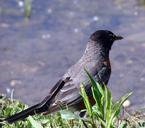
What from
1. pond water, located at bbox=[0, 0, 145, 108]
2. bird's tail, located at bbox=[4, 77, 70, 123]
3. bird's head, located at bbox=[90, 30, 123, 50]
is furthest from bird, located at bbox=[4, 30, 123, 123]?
pond water, located at bbox=[0, 0, 145, 108]

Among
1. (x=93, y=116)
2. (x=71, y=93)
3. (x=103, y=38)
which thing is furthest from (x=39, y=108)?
(x=103, y=38)

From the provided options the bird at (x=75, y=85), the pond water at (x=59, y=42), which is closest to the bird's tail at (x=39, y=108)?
the bird at (x=75, y=85)

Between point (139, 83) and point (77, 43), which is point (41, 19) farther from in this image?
point (139, 83)

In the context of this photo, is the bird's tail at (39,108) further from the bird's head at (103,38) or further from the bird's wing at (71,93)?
the bird's head at (103,38)

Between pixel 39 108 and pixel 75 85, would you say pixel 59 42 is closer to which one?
pixel 75 85

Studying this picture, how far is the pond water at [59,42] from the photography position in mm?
10047

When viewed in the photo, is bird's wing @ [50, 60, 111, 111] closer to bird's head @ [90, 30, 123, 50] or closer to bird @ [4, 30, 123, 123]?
bird @ [4, 30, 123, 123]

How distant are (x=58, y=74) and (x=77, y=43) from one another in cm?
103

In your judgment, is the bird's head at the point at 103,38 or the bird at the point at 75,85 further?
the bird's head at the point at 103,38

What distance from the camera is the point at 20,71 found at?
10.5m

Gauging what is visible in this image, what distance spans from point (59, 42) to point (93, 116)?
6100 millimetres

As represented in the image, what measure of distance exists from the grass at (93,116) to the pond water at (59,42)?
2.87 m

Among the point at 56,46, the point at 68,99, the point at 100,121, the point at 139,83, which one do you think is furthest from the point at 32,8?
the point at 100,121

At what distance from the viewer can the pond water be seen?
10047 mm
